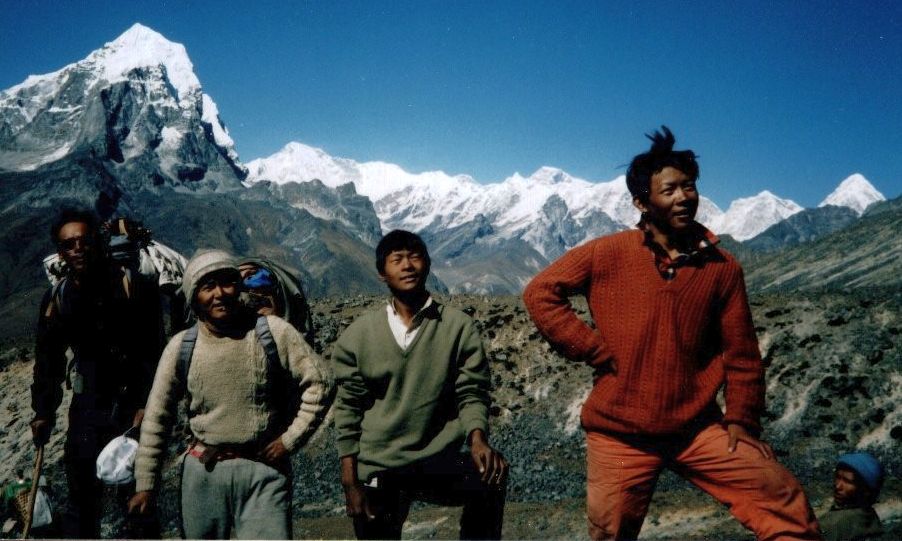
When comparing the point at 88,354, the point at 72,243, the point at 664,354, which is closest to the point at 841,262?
the point at 664,354

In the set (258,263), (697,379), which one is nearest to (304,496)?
(258,263)

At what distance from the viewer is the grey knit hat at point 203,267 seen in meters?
3.58

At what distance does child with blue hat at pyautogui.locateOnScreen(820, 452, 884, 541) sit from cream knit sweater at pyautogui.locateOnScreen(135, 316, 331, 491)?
13.8 feet

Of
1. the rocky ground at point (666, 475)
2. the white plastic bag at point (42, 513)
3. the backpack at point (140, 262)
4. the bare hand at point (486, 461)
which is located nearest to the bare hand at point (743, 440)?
the bare hand at point (486, 461)

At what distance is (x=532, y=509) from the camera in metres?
10.2

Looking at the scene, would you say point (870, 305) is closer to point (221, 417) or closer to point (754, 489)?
point (754, 489)

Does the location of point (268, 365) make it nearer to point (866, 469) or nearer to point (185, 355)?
point (185, 355)

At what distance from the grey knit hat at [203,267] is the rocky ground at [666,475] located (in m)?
6.87

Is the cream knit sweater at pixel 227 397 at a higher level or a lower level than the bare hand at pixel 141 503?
higher

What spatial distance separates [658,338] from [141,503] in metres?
2.99

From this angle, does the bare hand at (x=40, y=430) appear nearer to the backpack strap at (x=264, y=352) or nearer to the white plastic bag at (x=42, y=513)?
the white plastic bag at (x=42, y=513)

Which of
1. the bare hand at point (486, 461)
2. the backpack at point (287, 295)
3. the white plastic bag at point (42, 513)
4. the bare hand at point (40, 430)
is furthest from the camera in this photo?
the white plastic bag at point (42, 513)

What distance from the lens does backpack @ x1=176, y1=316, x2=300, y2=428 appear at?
3611 mm

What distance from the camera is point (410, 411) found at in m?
3.69
